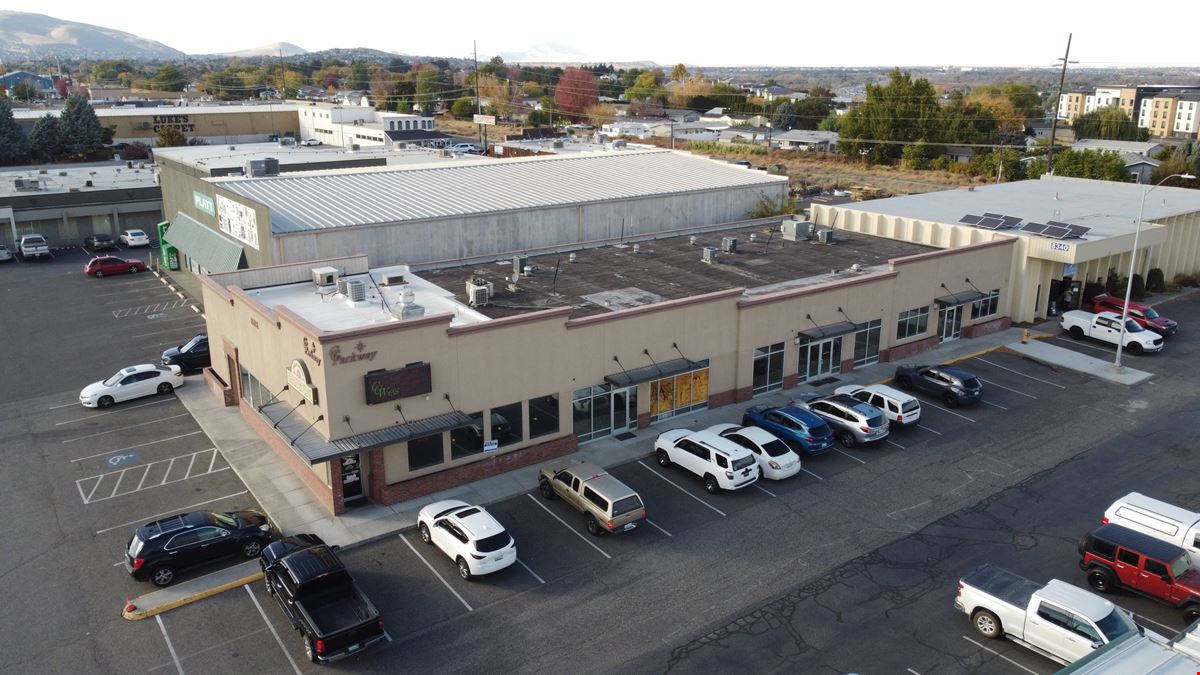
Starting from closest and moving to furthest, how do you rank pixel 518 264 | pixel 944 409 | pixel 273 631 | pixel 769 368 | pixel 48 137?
pixel 273 631 < pixel 944 409 < pixel 769 368 < pixel 518 264 < pixel 48 137

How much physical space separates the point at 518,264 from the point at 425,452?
40.1ft

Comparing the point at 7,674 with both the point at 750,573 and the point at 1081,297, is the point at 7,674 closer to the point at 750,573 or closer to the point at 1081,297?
the point at 750,573

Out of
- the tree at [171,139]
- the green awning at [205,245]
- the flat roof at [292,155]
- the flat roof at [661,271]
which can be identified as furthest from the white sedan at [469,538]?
the tree at [171,139]

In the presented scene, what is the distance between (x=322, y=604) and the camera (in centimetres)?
1922

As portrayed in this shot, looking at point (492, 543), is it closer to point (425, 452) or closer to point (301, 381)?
point (425, 452)

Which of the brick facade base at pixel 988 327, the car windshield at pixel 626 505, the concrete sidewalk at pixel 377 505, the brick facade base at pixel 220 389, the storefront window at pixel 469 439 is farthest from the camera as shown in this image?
the brick facade base at pixel 988 327

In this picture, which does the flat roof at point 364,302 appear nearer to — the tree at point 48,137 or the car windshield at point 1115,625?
the car windshield at point 1115,625

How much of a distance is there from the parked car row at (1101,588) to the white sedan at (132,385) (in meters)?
29.9

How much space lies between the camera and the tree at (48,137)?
94.5m

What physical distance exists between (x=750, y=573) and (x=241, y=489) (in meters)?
15.7

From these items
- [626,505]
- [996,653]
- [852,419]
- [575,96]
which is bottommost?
[996,653]

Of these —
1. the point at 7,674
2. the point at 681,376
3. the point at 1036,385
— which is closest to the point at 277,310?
the point at 7,674

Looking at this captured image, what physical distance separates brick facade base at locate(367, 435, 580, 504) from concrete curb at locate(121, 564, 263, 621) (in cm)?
396

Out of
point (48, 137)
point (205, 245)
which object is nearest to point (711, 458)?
point (205, 245)
